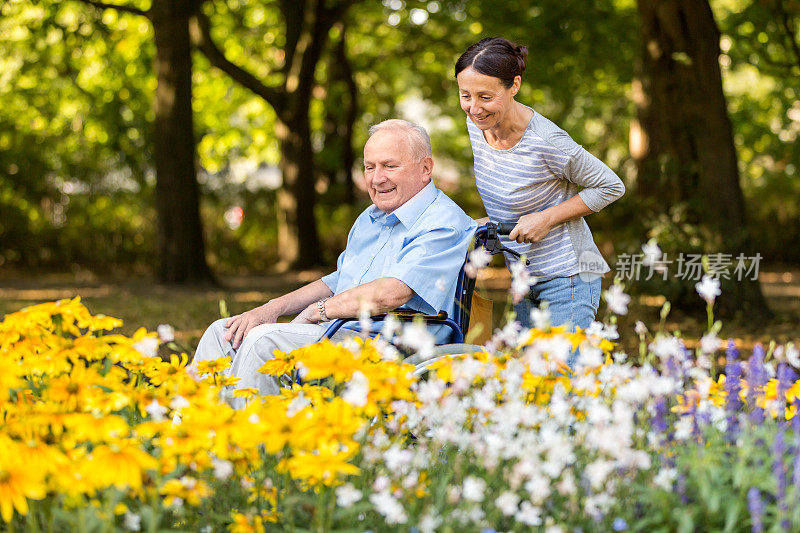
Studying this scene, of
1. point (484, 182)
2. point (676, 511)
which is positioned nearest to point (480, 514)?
point (676, 511)

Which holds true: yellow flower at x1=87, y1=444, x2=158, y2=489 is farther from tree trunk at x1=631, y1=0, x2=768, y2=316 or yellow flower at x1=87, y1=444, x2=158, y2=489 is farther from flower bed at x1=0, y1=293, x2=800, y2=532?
tree trunk at x1=631, y1=0, x2=768, y2=316

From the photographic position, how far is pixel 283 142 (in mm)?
14195

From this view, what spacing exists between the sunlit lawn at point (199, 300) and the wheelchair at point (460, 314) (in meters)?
3.58

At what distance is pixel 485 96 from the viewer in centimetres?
339

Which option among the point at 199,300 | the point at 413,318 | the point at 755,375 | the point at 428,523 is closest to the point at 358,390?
the point at 428,523

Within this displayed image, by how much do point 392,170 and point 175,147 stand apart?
25.5 feet

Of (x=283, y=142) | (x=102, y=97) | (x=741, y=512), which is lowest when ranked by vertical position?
(x=741, y=512)

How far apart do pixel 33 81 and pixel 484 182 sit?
1458cm

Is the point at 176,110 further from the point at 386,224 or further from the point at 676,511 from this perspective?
the point at 676,511

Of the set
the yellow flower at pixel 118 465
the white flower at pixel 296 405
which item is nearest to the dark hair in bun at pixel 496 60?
the white flower at pixel 296 405

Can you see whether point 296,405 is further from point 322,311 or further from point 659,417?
point 322,311

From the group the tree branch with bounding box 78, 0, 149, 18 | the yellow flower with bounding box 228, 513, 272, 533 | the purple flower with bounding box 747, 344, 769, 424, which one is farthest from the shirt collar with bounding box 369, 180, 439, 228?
the tree branch with bounding box 78, 0, 149, 18

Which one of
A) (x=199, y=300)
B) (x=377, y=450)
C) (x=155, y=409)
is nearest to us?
(x=155, y=409)

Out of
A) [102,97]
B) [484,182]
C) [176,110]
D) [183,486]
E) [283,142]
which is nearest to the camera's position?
[183,486]
